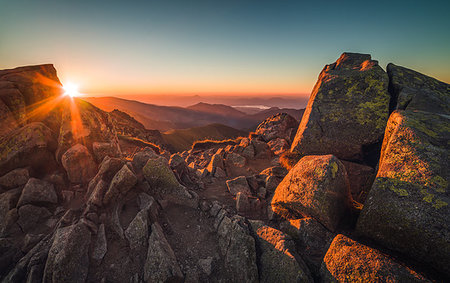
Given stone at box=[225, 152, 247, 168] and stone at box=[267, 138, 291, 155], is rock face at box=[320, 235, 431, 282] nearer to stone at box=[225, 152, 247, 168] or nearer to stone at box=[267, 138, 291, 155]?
stone at box=[225, 152, 247, 168]

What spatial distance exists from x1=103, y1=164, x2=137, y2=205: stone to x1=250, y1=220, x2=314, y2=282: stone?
606 centimetres

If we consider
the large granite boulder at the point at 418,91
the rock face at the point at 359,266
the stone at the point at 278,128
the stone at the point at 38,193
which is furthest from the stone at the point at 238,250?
the stone at the point at 278,128

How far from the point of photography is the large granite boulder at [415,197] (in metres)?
4.22

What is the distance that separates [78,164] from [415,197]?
13839 mm

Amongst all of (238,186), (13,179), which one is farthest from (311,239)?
(13,179)

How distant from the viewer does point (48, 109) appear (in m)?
11.4

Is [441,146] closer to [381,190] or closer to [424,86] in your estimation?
[381,190]

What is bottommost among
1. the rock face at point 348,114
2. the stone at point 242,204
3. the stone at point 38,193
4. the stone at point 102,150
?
the stone at point 242,204

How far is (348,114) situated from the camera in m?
9.05

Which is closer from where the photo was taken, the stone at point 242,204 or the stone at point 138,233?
the stone at point 138,233

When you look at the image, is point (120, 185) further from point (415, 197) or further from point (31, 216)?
point (415, 197)

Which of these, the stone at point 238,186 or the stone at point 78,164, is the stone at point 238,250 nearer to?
the stone at point 238,186

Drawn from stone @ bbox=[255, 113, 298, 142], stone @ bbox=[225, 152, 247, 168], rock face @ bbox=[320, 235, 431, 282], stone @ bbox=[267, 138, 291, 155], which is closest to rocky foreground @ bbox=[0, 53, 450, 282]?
rock face @ bbox=[320, 235, 431, 282]

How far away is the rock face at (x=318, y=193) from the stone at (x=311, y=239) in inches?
10.5
